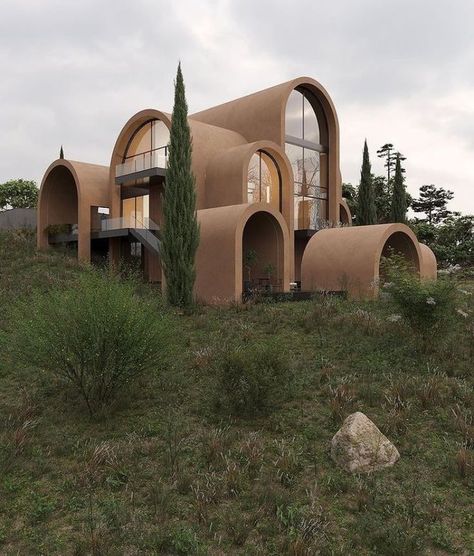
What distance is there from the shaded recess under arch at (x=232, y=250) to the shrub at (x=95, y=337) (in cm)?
925

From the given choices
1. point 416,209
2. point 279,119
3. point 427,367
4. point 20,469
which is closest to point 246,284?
point 279,119

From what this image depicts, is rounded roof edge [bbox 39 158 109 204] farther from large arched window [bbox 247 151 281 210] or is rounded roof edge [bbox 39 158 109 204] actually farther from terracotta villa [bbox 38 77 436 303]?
large arched window [bbox 247 151 281 210]

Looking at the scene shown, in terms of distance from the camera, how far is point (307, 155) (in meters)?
27.1

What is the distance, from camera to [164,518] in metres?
5.88

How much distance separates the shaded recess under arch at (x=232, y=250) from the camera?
721 inches

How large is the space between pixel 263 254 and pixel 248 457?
14.9 meters

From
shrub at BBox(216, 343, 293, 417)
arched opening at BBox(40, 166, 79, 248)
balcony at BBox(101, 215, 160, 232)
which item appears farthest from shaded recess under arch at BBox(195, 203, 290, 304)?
arched opening at BBox(40, 166, 79, 248)

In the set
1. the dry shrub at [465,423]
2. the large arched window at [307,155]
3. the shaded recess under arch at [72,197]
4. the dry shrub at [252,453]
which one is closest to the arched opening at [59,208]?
the shaded recess under arch at [72,197]

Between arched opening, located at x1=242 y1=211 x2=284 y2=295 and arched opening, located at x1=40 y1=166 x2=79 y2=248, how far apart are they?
1103cm

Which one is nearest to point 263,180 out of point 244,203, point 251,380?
point 244,203

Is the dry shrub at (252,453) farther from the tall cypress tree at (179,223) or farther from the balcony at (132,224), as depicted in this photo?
the balcony at (132,224)

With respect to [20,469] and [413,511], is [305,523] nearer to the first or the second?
[413,511]

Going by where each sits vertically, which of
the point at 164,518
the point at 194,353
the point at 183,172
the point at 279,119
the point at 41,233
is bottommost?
the point at 164,518

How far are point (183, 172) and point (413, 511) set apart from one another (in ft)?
47.9
